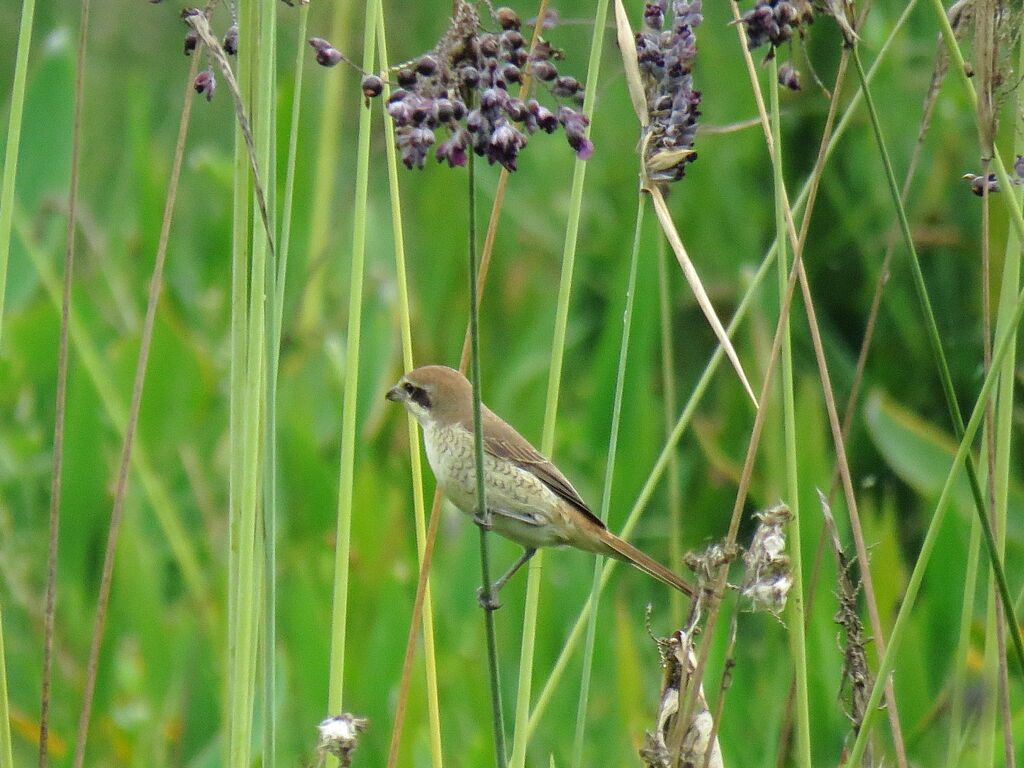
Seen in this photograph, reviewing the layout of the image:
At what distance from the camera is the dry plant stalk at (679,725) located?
1466 mm

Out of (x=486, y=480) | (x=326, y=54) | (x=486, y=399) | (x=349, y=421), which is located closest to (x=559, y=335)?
(x=349, y=421)

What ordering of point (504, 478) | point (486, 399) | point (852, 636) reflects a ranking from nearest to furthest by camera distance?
point (852, 636) → point (504, 478) → point (486, 399)

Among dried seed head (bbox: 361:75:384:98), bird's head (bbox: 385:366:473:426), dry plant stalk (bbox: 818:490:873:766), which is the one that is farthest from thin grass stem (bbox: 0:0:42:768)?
dry plant stalk (bbox: 818:490:873:766)

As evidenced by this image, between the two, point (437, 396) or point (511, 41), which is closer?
point (511, 41)

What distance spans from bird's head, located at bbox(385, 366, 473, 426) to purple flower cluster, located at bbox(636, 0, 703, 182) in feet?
2.89

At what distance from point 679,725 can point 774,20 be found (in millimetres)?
774

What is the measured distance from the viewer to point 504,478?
2441 mm

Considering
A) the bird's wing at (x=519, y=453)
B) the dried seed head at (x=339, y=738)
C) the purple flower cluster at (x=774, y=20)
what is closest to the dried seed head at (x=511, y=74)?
the purple flower cluster at (x=774, y=20)

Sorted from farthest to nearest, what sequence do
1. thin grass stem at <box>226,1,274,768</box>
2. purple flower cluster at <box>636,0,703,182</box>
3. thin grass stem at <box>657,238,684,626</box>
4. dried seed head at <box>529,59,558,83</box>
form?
thin grass stem at <box>657,238,684,626</box> < purple flower cluster at <box>636,0,703,182</box> < thin grass stem at <box>226,1,274,768</box> < dried seed head at <box>529,59,558,83</box>

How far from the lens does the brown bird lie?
2.24m

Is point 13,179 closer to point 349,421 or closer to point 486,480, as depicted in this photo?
point 349,421

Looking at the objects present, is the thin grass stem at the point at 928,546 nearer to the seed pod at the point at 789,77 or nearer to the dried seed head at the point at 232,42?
the seed pod at the point at 789,77

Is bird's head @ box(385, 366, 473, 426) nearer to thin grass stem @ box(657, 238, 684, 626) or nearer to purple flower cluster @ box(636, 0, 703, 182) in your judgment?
thin grass stem @ box(657, 238, 684, 626)

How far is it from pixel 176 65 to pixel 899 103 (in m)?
3.60
